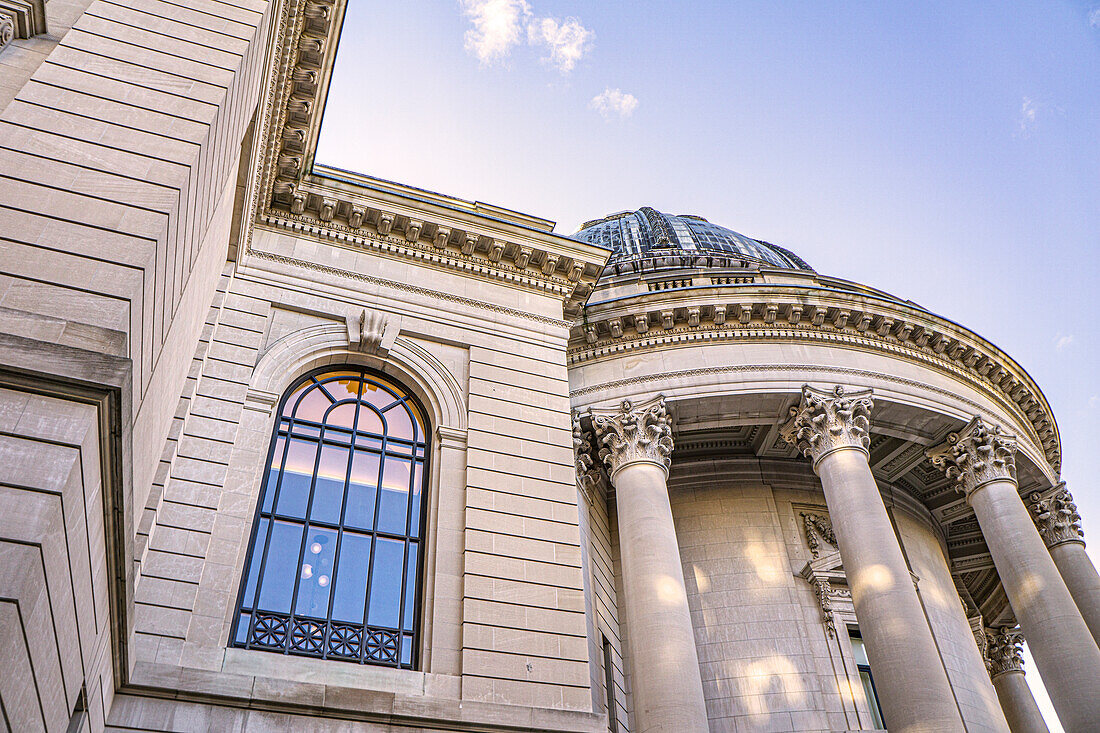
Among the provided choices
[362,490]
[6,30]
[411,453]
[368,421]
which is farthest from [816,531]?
[6,30]

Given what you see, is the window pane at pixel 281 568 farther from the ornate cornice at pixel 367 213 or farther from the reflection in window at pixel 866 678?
the reflection in window at pixel 866 678

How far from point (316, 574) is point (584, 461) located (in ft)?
29.9

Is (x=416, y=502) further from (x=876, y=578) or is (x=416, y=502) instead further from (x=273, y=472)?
(x=876, y=578)

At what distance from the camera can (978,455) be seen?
22.5m

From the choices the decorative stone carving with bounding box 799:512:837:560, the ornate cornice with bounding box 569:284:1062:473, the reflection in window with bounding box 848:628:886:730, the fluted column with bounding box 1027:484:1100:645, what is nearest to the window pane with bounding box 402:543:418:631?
the ornate cornice with bounding box 569:284:1062:473

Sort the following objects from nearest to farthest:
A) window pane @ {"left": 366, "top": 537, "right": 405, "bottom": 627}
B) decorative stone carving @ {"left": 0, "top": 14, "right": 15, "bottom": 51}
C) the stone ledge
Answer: the stone ledge → decorative stone carving @ {"left": 0, "top": 14, "right": 15, "bottom": 51} → window pane @ {"left": 366, "top": 537, "right": 405, "bottom": 627}

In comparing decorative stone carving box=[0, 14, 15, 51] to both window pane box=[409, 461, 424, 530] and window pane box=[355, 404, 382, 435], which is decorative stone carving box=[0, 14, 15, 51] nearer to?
window pane box=[355, 404, 382, 435]

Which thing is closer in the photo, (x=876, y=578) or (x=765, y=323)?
(x=876, y=578)

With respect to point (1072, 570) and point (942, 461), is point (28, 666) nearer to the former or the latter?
point (942, 461)

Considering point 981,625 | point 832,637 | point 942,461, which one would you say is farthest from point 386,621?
point 981,625

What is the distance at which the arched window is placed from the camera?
1274 cm

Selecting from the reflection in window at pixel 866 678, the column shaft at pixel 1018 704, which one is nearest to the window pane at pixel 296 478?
the reflection in window at pixel 866 678

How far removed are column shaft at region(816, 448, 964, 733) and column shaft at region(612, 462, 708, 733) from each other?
366cm

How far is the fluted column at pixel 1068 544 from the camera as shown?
75.2 feet
